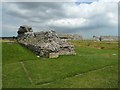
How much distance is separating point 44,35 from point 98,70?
13998 mm

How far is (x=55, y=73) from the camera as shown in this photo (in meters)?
22.5

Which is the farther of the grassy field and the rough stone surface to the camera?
the rough stone surface

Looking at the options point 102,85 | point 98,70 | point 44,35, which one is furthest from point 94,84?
point 44,35

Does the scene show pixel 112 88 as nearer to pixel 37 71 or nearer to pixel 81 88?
pixel 81 88

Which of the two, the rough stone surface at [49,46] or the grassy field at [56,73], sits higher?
the rough stone surface at [49,46]

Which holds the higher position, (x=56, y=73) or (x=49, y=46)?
(x=49, y=46)

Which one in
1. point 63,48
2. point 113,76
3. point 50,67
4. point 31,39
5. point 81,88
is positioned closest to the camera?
point 81,88

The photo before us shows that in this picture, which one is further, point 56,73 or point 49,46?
point 49,46

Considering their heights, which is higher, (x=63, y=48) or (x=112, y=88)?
(x=63, y=48)

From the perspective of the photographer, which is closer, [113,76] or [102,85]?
[102,85]

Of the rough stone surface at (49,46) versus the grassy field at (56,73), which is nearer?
the grassy field at (56,73)

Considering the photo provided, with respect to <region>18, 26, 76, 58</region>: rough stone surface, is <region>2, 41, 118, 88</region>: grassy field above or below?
below

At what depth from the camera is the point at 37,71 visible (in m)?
23.3

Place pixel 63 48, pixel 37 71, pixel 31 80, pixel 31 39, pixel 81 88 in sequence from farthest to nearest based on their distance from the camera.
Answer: pixel 31 39 → pixel 63 48 → pixel 37 71 → pixel 31 80 → pixel 81 88
